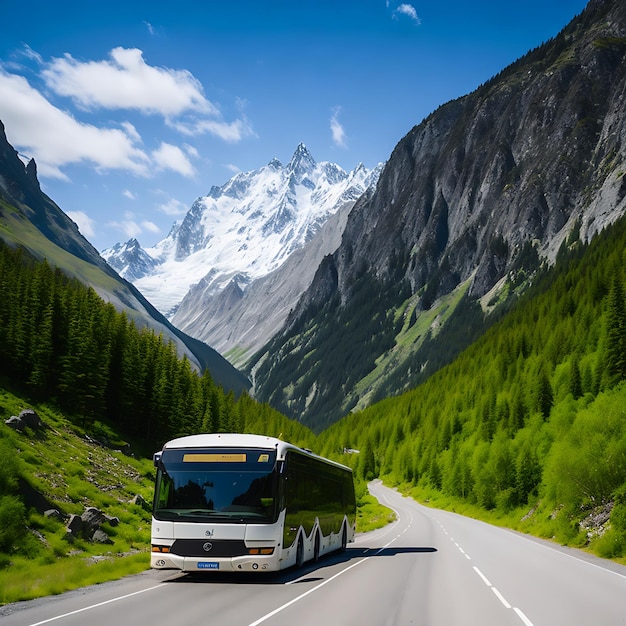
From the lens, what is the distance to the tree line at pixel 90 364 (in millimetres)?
62031

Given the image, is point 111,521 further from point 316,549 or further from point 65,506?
point 316,549

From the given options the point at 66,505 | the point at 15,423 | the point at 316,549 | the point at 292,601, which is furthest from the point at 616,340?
the point at 292,601

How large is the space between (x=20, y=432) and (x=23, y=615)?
99.4 feet

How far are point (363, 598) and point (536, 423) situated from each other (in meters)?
72.7

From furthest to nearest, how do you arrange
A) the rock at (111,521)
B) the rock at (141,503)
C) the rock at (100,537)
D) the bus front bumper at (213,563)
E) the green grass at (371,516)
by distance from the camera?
the green grass at (371,516)
the rock at (141,503)
the rock at (111,521)
the rock at (100,537)
the bus front bumper at (213,563)

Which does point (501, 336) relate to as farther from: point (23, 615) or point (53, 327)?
point (23, 615)

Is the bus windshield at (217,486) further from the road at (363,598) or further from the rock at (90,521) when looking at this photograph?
the rock at (90,521)

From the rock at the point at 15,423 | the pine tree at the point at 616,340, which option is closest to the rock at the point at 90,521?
the rock at the point at 15,423

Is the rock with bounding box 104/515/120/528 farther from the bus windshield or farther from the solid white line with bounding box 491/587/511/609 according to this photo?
the solid white line with bounding box 491/587/511/609

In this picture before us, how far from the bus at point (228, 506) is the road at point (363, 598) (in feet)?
2.37

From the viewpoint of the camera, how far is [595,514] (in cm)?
3331

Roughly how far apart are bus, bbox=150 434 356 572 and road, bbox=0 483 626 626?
724 millimetres

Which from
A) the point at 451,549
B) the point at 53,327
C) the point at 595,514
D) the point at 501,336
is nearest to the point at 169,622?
the point at 451,549

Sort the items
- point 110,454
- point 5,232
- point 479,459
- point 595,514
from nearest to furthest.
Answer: point 595,514 → point 110,454 → point 479,459 → point 5,232
